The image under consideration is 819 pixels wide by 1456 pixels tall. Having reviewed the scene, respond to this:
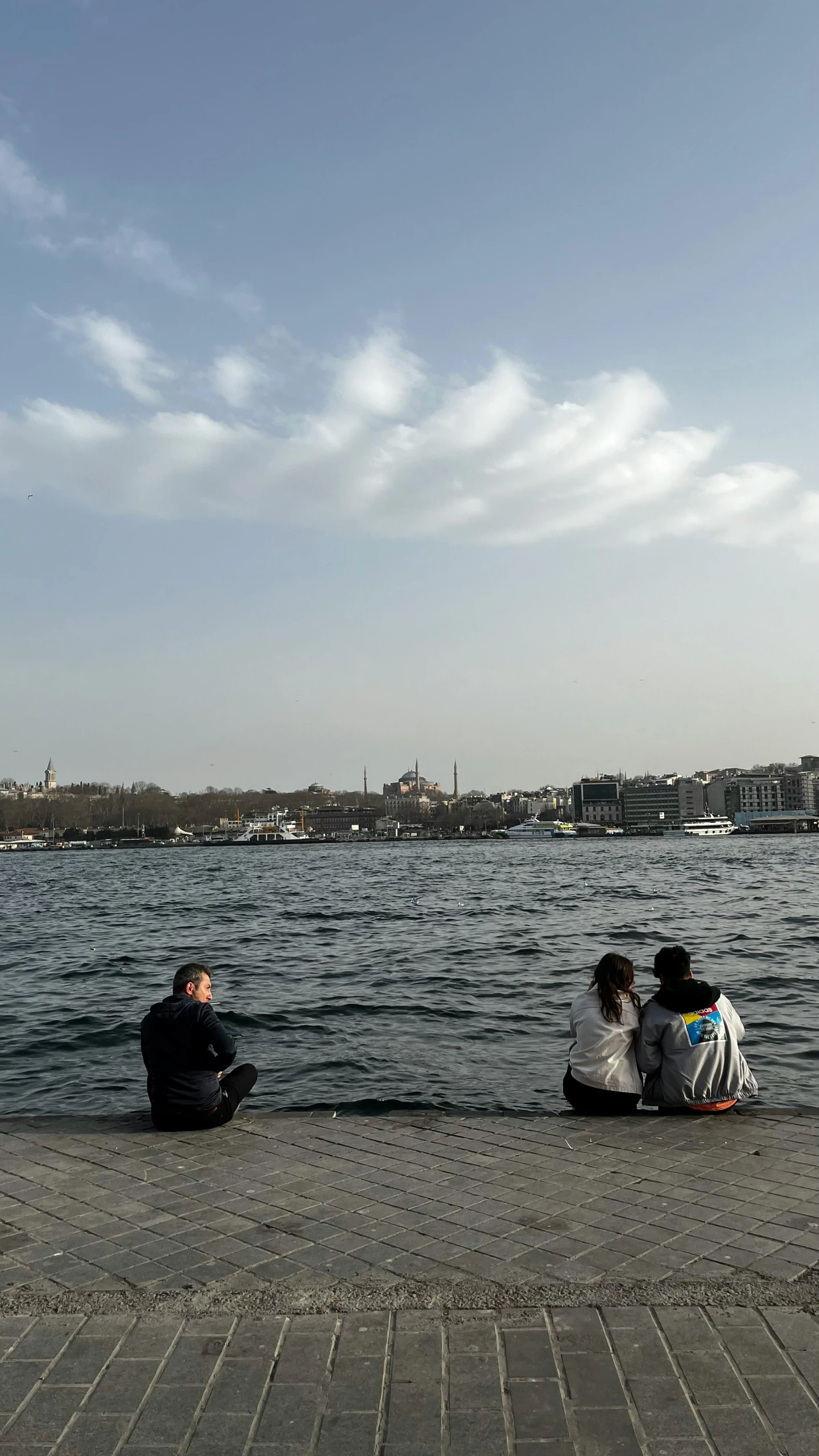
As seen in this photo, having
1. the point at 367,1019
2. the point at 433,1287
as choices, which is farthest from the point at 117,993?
the point at 433,1287

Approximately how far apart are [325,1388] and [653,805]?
197 meters

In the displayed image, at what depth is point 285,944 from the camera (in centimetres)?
2278

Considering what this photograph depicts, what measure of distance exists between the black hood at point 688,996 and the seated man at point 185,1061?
2602 mm

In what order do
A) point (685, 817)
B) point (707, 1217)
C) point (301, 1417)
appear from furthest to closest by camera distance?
1. point (685, 817)
2. point (707, 1217)
3. point (301, 1417)

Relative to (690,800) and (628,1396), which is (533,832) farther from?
(628,1396)

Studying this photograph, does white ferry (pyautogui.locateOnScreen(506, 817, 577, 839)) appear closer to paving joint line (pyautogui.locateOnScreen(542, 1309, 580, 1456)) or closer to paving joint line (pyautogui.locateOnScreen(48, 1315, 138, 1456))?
paving joint line (pyautogui.locateOnScreen(542, 1309, 580, 1456))

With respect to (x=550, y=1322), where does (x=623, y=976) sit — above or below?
above

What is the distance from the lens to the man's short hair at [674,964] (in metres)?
6.39

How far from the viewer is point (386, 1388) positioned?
10.6 ft

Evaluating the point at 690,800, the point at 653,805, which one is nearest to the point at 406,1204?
the point at 653,805

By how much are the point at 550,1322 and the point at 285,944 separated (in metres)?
19.6

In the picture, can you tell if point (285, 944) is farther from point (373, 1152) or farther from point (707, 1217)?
point (707, 1217)

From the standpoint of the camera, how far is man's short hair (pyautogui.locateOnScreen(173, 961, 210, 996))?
6.29m

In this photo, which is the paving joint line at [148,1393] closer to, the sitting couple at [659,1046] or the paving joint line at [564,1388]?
the paving joint line at [564,1388]
